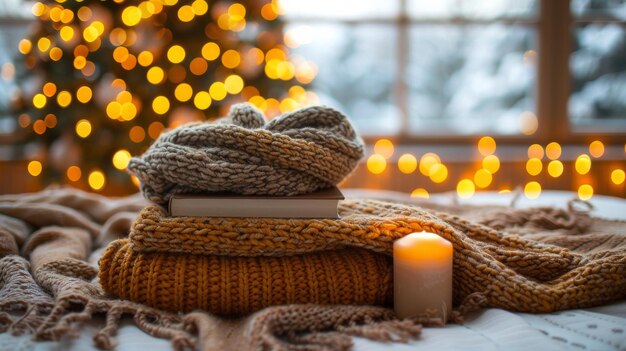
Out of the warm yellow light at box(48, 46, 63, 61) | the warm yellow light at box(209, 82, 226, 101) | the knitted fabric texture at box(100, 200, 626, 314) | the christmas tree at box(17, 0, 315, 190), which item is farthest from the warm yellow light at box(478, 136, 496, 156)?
the knitted fabric texture at box(100, 200, 626, 314)

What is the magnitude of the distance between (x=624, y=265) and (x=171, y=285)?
625 mm

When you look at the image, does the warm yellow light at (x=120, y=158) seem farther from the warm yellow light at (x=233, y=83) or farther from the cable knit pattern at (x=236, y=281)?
the cable knit pattern at (x=236, y=281)

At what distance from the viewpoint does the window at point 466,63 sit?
3.15m

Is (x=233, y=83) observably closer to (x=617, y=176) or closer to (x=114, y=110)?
(x=114, y=110)

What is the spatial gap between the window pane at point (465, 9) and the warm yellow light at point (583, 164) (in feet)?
2.66

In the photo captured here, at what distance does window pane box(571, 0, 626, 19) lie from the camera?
10.4 feet

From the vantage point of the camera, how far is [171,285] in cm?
75

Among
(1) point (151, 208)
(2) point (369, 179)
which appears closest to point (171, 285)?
(1) point (151, 208)

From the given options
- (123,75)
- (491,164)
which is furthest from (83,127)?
(491,164)

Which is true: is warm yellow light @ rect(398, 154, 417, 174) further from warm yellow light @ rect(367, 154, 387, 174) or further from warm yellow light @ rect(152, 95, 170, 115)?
warm yellow light @ rect(152, 95, 170, 115)

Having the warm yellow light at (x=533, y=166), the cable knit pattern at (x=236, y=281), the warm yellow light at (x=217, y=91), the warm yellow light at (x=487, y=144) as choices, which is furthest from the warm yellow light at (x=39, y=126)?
the warm yellow light at (x=533, y=166)

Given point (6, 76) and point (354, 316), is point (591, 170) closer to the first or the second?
point (354, 316)

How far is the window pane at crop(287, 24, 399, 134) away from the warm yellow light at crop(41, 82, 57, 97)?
1.24 m

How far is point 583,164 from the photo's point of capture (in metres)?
3.00
